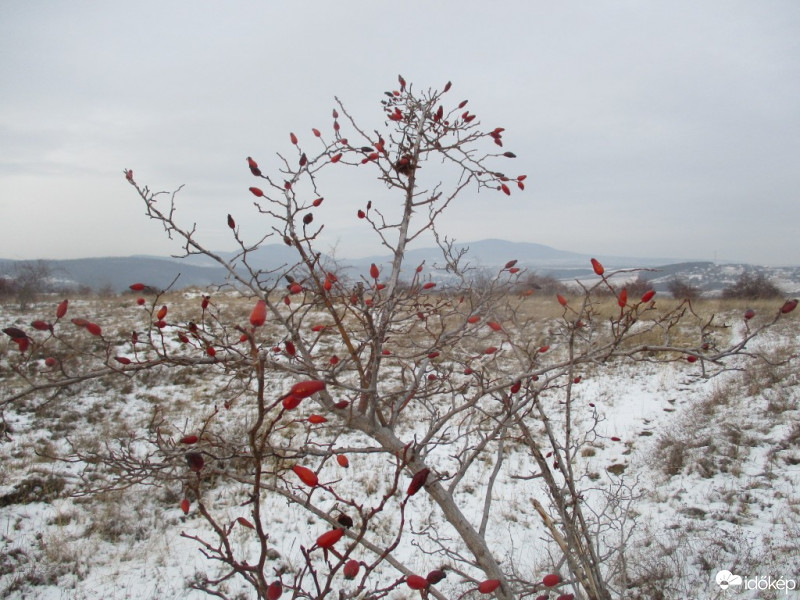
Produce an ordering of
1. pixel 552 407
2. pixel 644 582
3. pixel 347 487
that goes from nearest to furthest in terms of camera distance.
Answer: pixel 644 582, pixel 347 487, pixel 552 407

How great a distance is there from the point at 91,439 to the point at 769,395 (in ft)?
33.2

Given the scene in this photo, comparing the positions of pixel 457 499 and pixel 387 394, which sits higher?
pixel 387 394

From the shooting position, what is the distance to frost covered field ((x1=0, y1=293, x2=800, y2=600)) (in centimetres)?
377

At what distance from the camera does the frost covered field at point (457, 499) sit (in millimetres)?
3768

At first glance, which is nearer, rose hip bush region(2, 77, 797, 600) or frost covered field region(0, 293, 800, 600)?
rose hip bush region(2, 77, 797, 600)

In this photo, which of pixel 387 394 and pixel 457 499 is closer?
pixel 387 394

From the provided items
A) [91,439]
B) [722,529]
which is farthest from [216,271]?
[722,529]

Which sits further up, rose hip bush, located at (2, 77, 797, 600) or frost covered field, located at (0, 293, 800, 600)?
rose hip bush, located at (2, 77, 797, 600)

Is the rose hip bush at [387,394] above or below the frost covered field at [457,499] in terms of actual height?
above

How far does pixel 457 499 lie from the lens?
5293mm

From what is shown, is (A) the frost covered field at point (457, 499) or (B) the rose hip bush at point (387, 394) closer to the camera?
(B) the rose hip bush at point (387, 394)

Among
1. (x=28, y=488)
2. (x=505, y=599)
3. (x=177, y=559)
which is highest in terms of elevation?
(x=505, y=599)

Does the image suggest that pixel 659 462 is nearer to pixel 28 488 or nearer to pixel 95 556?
pixel 95 556

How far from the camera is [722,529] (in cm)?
431
